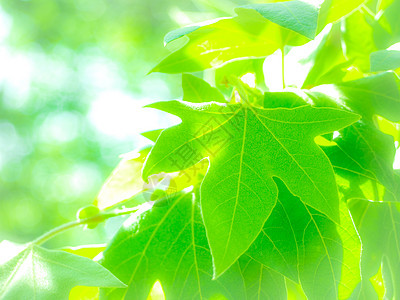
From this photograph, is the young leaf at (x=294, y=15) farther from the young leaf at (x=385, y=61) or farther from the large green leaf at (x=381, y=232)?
the large green leaf at (x=381, y=232)

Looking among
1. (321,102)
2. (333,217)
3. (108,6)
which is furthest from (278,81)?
(108,6)

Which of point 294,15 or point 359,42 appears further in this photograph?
point 359,42

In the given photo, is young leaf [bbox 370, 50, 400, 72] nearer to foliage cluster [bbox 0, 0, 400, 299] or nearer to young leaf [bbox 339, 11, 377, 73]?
foliage cluster [bbox 0, 0, 400, 299]

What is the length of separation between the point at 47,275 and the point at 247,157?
0.25m

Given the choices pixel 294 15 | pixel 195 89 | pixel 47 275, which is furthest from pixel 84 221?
pixel 294 15

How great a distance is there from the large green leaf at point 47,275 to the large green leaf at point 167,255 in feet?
0.12

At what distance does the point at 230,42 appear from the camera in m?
0.49

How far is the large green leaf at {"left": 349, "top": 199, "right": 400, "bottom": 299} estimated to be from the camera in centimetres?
50

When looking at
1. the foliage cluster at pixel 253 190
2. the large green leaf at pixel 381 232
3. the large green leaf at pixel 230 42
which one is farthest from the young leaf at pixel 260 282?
the large green leaf at pixel 230 42

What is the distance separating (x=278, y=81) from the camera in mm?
568

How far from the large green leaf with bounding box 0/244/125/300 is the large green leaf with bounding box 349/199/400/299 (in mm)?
289

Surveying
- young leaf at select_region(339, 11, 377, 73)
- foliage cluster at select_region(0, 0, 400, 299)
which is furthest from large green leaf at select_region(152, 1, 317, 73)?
young leaf at select_region(339, 11, 377, 73)

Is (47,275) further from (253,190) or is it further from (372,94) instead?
(372,94)

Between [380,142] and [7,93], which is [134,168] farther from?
[7,93]
